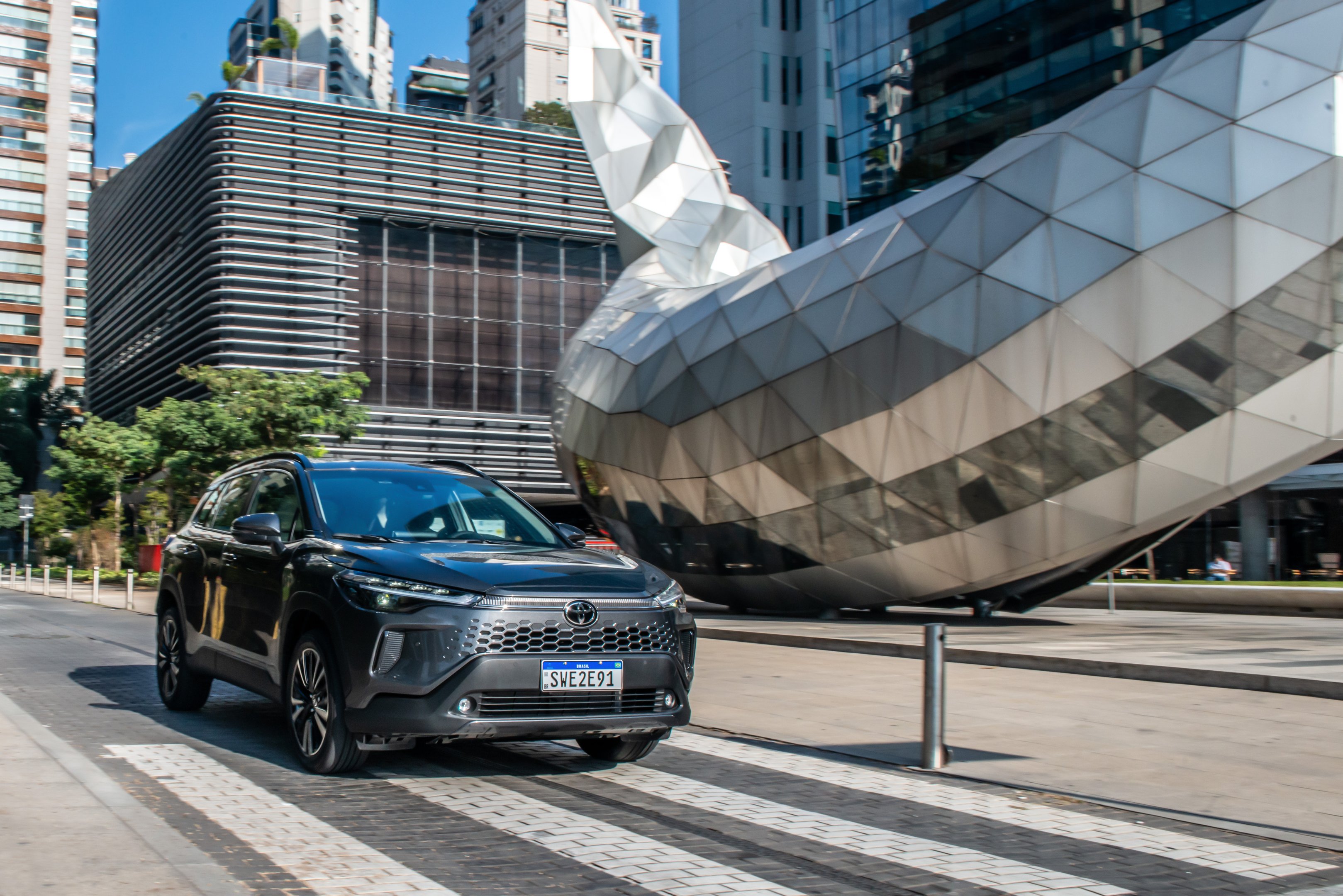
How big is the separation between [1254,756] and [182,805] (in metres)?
6.10

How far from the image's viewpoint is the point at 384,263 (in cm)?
5734

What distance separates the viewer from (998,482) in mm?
17594

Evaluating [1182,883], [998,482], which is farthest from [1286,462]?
[1182,883]

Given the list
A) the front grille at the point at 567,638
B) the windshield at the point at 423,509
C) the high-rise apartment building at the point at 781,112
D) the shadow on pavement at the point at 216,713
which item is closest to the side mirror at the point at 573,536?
the windshield at the point at 423,509

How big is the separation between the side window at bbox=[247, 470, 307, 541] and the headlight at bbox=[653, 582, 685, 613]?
6.83ft

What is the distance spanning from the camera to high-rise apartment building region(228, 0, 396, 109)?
138 metres

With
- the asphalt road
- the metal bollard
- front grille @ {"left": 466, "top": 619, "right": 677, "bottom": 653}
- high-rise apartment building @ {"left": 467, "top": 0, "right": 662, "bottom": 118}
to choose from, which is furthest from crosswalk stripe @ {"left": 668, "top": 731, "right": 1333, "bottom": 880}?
high-rise apartment building @ {"left": 467, "top": 0, "right": 662, "bottom": 118}

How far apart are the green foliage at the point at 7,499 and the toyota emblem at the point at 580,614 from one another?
2883 inches

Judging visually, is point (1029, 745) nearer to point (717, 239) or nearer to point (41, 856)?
point (41, 856)

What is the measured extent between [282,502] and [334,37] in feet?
478

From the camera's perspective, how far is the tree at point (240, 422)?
3678cm

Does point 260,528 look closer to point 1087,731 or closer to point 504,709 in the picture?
point 504,709

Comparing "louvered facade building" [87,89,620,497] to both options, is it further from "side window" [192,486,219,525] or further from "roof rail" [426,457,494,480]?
"roof rail" [426,457,494,480]

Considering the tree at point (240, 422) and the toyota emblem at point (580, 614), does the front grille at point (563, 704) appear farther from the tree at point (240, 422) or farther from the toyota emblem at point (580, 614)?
the tree at point (240, 422)
